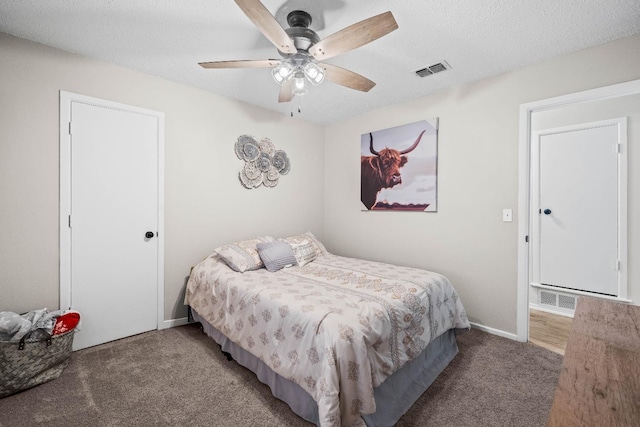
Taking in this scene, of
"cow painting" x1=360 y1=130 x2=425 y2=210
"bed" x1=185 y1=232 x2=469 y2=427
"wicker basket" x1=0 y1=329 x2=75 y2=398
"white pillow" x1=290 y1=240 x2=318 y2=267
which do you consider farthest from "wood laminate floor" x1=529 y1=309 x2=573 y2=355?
"wicker basket" x1=0 y1=329 x2=75 y2=398

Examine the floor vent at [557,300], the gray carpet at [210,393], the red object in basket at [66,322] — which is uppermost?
the red object in basket at [66,322]

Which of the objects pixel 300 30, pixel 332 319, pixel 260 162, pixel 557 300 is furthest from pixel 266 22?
pixel 557 300

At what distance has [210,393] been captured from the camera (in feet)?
6.06

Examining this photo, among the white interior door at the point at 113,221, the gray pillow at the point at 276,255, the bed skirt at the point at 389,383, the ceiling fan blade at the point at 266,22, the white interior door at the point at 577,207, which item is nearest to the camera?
the ceiling fan blade at the point at 266,22

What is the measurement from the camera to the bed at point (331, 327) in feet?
4.75

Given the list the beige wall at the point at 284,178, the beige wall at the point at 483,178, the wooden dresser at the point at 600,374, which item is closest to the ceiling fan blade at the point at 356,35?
the beige wall at the point at 284,178

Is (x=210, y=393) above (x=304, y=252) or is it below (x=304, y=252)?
below

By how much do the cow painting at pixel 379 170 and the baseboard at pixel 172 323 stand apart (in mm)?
2559

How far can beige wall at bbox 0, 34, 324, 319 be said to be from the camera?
6.88 feet

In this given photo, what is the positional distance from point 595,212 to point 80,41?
17.2ft

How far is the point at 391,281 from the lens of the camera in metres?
2.29

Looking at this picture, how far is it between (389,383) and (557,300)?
296 cm

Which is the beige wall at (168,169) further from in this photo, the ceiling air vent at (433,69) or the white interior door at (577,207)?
the white interior door at (577,207)

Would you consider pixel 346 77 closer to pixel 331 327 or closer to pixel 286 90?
pixel 286 90
